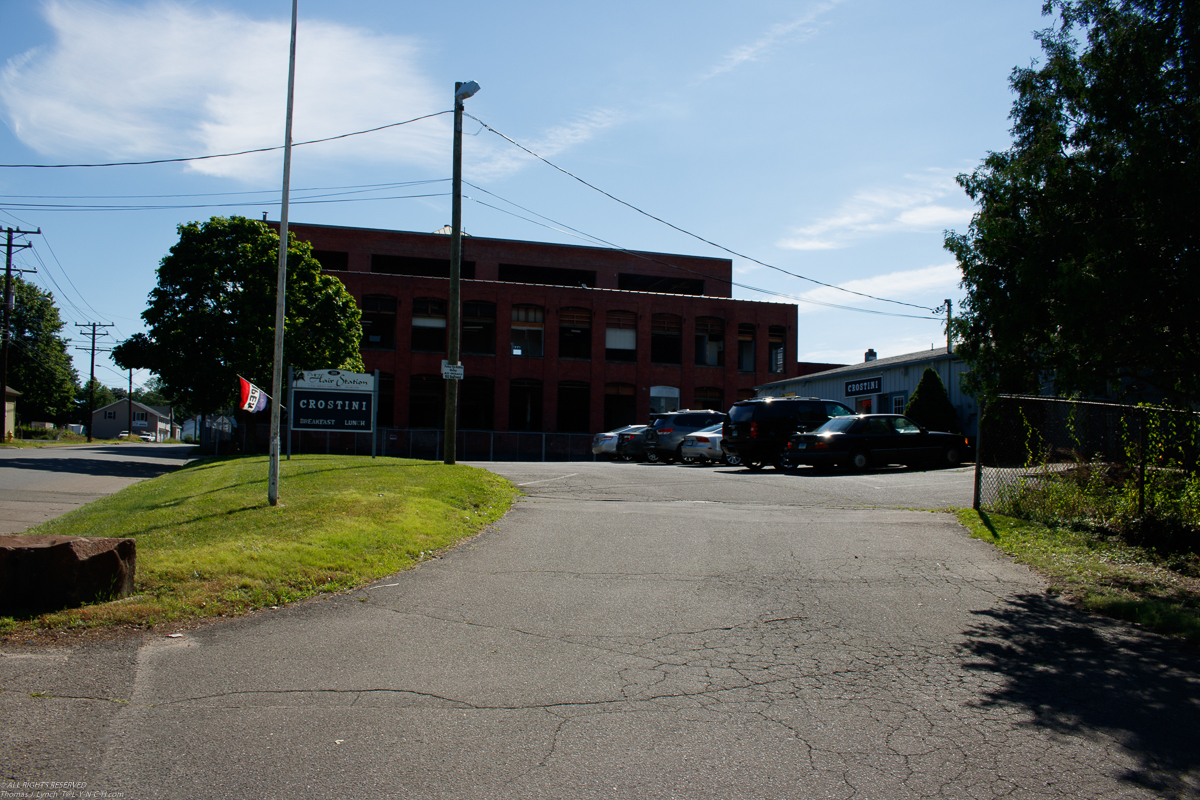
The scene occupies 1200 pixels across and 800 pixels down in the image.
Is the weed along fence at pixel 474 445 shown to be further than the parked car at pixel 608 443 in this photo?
Yes

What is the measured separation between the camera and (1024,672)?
521cm

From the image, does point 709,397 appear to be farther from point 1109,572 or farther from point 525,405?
point 1109,572

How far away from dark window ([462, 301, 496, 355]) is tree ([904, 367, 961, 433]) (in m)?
24.9

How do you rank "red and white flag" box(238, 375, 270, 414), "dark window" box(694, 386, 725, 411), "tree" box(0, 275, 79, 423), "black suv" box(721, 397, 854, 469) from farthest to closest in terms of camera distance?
1. "tree" box(0, 275, 79, 423)
2. "dark window" box(694, 386, 725, 411)
3. "black suv" box(721, 397, 854, 469)
4. "red and white flag" box(238, 375, 270, 414)

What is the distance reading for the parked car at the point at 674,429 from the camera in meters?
27.2

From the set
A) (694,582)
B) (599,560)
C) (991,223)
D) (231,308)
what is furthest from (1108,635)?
(231,308)

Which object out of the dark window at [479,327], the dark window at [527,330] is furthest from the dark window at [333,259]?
the dark window at [527,330]

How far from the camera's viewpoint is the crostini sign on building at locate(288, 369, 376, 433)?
1748 centimetres

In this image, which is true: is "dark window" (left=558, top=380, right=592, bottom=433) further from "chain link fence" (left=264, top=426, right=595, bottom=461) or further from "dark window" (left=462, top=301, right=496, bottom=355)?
"chain link fence" (left=264, top=426, right=595, bottom=461)

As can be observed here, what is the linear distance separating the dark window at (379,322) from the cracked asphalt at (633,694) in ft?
123

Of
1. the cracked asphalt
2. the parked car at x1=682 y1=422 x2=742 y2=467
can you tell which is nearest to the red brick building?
the parked car at x1=682 y1=422 x2=742 y2=467

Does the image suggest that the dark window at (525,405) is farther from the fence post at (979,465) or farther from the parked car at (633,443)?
the fence post at (979,465)

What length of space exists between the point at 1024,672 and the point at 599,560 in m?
4.43

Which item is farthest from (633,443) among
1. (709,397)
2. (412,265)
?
(412,265)
